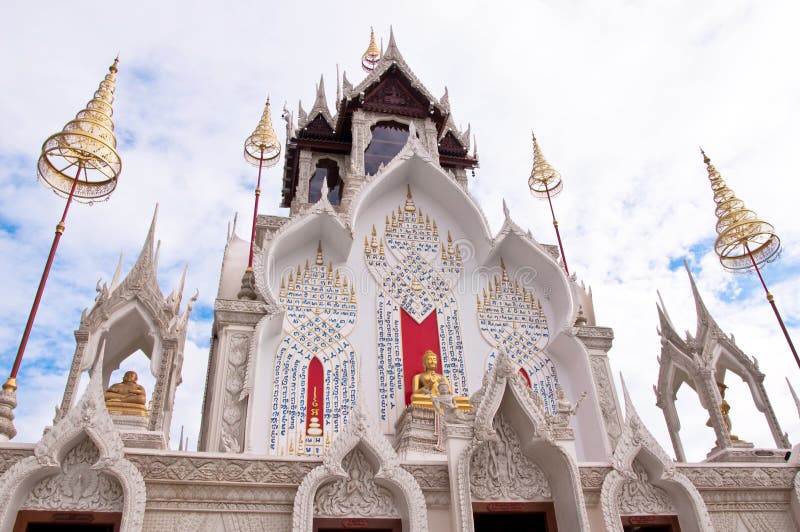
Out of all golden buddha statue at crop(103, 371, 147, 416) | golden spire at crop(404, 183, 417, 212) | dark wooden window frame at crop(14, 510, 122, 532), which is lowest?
dark wooden window frame at crop(14, 510, 122, 532)

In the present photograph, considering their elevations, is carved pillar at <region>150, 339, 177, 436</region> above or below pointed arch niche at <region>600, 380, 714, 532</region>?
above

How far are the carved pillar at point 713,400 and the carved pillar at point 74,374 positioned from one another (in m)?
9.13

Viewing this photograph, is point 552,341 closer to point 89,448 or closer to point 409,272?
point 409,272

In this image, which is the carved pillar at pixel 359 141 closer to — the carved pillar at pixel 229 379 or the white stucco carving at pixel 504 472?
the carved pillar at pixel 229 379

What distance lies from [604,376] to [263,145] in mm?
8700

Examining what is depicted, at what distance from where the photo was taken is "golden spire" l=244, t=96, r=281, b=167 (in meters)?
13.9

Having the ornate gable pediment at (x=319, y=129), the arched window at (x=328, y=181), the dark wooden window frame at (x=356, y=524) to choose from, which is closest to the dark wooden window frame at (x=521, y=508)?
A: the dark wooden window frame at (x=356, y=524)

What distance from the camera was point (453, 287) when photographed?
36.2ft

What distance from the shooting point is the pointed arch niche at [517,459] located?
→ 6711mm

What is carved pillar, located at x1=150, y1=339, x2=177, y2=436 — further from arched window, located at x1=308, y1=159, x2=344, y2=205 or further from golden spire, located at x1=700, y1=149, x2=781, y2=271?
golden spire, located at x1=700, y1=149, x2=781, y2=271

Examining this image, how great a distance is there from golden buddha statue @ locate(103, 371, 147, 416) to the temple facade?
0.03 metres

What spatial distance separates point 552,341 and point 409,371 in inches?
102

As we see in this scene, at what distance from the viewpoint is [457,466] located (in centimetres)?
659

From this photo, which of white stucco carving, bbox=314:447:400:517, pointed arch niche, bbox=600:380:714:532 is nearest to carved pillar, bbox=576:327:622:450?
pointed arch niche, bbox=600:380:714:532
